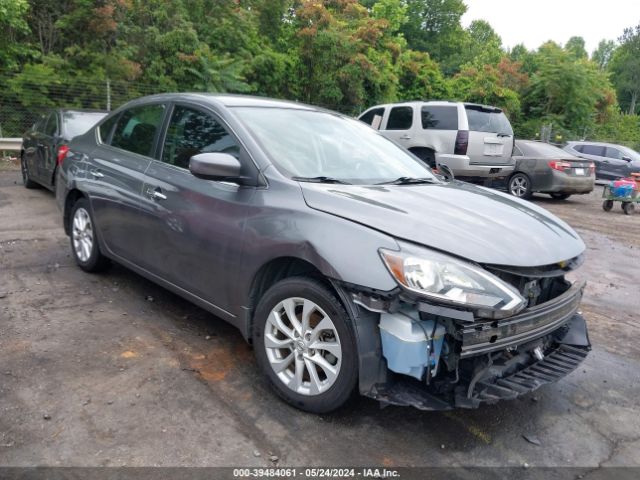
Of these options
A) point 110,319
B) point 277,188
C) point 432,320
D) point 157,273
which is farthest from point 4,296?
point 432,320

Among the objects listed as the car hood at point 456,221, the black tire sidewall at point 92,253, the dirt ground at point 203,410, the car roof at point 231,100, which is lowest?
the dirt ground at point 203,410

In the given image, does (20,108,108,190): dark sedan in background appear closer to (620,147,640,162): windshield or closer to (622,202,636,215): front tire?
(622,202,636,215): front tire

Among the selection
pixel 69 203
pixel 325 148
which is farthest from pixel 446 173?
pixel 69 203

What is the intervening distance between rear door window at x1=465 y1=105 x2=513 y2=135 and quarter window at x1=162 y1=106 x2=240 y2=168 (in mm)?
7969

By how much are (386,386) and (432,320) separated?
15.9 inches

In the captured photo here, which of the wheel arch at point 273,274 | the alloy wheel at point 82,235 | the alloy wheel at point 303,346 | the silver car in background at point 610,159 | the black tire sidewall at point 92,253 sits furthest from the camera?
the silver car in background at point 610,159

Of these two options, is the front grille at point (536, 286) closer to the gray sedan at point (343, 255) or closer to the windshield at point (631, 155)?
the gray sedan at point (343, 255)

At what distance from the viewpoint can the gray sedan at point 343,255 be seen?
8.35 feet

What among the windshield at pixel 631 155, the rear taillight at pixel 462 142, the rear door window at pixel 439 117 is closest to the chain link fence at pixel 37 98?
the rear door window at pixel 439 117

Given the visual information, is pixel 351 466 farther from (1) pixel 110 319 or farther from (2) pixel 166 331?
(1) pixel 110 319

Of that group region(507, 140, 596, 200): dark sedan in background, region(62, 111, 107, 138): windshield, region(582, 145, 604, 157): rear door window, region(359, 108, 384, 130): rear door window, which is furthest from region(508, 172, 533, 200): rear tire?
region(62, 111, 107, 138): windshield

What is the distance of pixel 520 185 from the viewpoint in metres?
12.8

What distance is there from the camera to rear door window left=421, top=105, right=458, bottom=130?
35.6 ft

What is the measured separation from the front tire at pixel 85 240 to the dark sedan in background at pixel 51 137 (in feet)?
10.4
